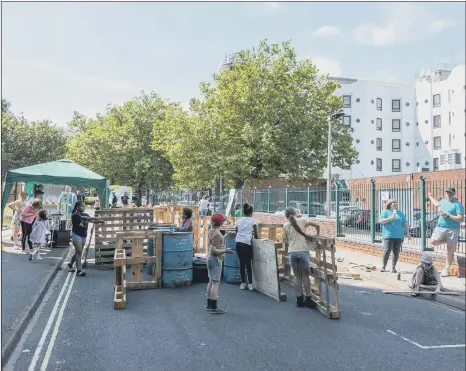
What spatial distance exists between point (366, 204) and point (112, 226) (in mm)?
7934

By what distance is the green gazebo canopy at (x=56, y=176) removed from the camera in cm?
1215

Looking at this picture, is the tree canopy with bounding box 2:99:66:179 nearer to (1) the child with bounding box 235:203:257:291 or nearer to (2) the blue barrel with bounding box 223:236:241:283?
(2) the blue barrel with bounding box 223:236:241:283

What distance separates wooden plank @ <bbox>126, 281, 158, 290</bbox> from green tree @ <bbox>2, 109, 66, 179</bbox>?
28.8m

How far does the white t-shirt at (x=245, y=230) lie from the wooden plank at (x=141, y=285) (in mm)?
1890

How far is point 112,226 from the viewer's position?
11281mm

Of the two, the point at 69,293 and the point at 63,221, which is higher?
the point at 63,221

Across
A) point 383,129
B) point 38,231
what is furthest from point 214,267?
point 383,129

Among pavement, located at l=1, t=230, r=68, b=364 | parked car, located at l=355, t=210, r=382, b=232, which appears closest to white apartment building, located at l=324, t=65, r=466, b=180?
parked car, located at l=355, t=210, r=382, b=232

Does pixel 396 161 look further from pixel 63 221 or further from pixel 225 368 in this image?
pixel 225 368

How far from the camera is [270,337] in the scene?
18.2 ft

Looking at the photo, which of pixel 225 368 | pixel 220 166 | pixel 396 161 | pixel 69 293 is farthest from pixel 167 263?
pixel 396 161

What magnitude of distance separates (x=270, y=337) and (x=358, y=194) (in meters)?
9.87

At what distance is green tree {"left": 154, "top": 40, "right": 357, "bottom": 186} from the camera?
2555 centimetres

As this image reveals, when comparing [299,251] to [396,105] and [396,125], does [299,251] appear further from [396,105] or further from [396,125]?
[396,105]
